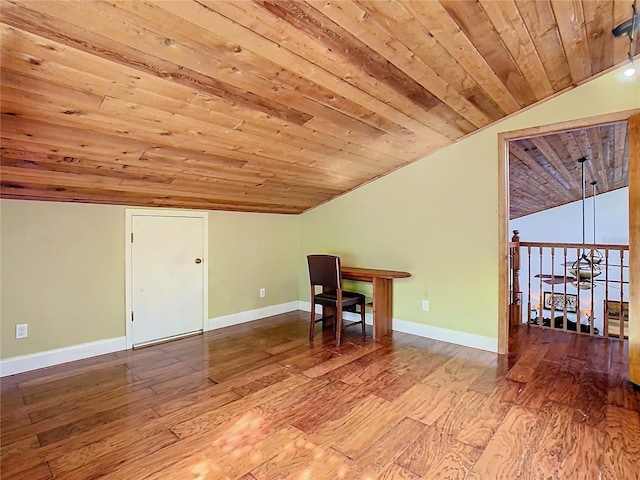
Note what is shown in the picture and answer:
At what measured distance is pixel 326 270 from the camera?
3627 millimetres

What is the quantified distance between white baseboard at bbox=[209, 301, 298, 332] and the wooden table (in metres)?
Answer: 1.32

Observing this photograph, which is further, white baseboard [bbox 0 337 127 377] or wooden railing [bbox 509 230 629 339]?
wooden railing [bbox 509 230 629 339]

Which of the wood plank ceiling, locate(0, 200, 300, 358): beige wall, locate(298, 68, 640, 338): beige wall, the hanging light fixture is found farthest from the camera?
locate(298, 68, 640, 338): beige wall

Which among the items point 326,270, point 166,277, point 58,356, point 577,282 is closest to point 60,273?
point 58,356

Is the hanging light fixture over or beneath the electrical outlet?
over

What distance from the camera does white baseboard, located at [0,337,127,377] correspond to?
9.17 ft

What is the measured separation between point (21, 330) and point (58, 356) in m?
0.36

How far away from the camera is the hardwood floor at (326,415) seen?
1.71 metres

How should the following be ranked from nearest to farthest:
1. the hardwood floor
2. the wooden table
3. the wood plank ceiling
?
1. the wood plank ceiling
2. the hardwood floor
3. the wooden table

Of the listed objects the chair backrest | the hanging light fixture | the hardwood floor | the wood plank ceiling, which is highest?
the hanging light fixture

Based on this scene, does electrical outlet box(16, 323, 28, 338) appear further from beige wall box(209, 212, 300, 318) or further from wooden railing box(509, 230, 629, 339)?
wooden railing box(509, 230, 629, 339)

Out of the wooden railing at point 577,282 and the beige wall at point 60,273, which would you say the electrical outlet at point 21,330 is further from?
the wooden railing at point 577,282

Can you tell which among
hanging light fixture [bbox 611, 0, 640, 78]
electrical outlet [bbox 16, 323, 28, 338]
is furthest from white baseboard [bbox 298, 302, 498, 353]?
electrical outlet [bbox 16, 323, 28, 338]

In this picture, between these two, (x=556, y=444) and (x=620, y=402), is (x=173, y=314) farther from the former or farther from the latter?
(x=620, y=402)
